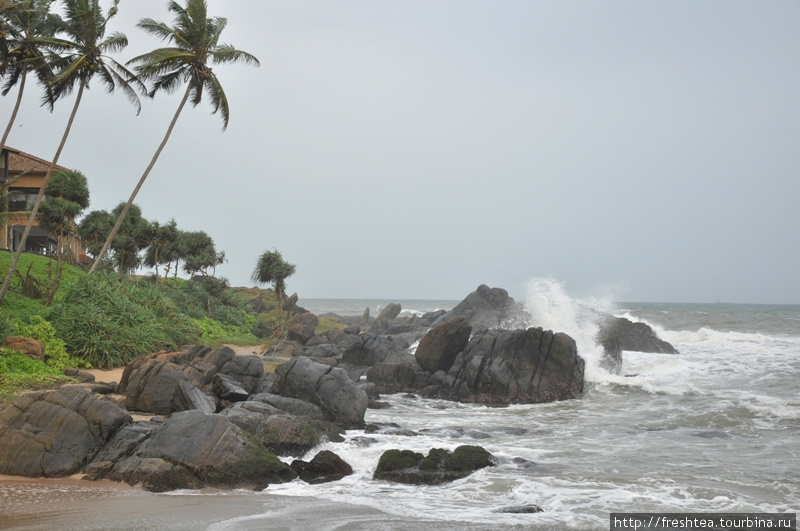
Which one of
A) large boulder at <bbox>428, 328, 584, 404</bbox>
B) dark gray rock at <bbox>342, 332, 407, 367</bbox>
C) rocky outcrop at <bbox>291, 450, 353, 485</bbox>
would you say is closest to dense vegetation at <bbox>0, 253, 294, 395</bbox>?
dark gray rock at <bbox>342, 332, 407, 367</bbox>

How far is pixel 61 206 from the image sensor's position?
27.1 m

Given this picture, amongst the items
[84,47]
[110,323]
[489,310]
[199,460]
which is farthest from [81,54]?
[489,310]

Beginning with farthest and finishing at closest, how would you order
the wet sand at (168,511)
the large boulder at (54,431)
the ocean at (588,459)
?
the large boulder at (54,431) → the ocean at (588,459) → the wet sand at (168,511)

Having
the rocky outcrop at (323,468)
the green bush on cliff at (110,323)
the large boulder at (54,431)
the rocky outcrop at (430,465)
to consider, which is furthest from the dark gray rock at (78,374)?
the rocky outcrop at (430,465)

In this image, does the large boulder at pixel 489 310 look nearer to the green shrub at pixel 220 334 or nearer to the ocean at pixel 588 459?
the green shrub at pixel 220 334

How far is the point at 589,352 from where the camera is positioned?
2873 centimetres

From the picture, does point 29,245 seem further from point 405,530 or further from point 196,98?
point 405,530

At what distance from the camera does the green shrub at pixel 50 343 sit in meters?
18.0

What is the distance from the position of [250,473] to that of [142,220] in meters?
27.3

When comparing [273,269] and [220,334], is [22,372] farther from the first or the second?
[273,269]

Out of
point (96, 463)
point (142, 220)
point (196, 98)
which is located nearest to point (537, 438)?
point (96, 463)

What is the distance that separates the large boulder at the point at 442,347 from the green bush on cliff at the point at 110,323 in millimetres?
9366

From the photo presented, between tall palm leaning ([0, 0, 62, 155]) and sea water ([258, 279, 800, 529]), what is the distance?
16.6 m

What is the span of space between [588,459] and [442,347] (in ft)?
40.5
